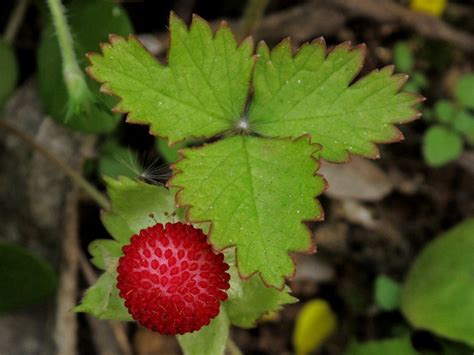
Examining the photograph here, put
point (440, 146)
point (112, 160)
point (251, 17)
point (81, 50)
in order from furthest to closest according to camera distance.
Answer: point (440, 146)
point (251, 17)
point (112, 160)
point (81, 50)

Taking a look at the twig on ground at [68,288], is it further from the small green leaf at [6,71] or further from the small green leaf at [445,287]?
the small green leaf at [445,287]

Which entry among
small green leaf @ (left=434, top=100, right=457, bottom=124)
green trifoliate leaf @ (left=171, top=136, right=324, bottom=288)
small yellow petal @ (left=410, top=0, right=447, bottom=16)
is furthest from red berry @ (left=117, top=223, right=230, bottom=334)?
small yellow petal @ (left=410, top=0, right=447, bottom=16)

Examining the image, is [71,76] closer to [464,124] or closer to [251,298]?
[251,298]

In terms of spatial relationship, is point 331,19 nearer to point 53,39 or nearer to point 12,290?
point 53,39

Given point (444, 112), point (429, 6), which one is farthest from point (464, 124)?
point (429, 6)

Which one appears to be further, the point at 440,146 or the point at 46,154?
the point at 440,146

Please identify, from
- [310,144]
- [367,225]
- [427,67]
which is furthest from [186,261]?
[427,67]
